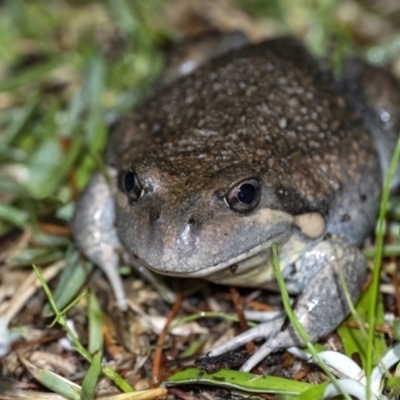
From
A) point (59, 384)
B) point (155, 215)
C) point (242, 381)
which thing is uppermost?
point (155, 215)

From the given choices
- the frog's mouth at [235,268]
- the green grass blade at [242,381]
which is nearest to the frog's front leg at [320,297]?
the green grass blade at [242,381]

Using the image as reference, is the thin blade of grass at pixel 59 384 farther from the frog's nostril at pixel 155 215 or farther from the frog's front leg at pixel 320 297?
the frog's nostril at pixel 155 215

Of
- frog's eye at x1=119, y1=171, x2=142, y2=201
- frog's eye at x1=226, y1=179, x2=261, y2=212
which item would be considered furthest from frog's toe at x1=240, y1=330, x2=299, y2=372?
frog's eye at x1=119, y1=171, x2=142, y2=201

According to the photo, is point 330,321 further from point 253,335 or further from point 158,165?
point 158,165

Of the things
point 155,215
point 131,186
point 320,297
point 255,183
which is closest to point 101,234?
point 131,186

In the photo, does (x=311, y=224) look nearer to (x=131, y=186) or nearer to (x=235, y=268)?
(x=235, y=268)

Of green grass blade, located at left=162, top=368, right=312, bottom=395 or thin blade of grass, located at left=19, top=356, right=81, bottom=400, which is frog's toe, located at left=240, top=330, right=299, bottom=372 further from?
thin blade of grass, located at left=19, top=356, right=81, bottom=400
